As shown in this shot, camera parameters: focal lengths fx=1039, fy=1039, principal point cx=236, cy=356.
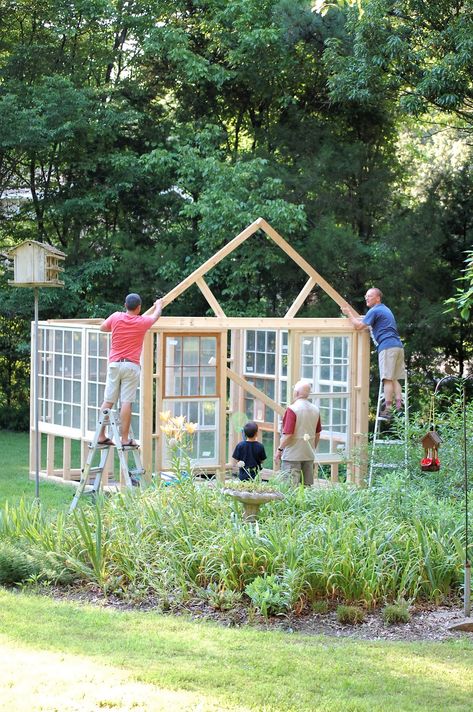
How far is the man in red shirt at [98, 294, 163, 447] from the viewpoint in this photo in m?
10.1

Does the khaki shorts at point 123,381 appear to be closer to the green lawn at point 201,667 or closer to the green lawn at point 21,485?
the green lawn at point 21,485

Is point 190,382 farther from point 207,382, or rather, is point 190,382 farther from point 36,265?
point 36,265

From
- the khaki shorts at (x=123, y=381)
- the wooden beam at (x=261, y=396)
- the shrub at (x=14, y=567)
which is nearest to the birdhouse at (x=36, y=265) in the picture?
the khaki shorts at (x=123, y=381)

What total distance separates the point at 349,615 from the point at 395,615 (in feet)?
0.91

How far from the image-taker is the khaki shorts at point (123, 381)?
33.3 ft

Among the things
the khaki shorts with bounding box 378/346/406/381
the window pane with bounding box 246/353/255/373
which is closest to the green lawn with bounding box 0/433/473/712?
the khaki shorts with bounding box 378/346/406/381

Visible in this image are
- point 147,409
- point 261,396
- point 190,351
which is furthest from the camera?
A: point 261,396

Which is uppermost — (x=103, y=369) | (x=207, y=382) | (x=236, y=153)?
(x=236, y=153)

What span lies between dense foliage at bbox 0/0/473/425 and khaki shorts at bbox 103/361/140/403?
697 centimetres

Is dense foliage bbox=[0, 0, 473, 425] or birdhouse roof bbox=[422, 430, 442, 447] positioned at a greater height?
dense foliage bbox=[0, 0, 473, 425]

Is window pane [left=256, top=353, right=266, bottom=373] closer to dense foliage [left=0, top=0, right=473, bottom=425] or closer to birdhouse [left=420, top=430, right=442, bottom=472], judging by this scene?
dense foliage [left=0, top=0, right=473, bottom=425]

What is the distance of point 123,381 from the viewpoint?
1018 cm

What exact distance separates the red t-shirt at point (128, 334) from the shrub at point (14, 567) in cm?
347

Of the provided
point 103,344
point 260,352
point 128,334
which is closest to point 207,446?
point 103,344
